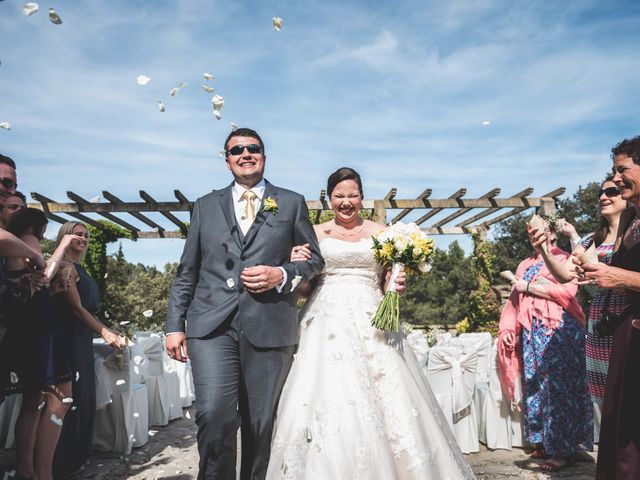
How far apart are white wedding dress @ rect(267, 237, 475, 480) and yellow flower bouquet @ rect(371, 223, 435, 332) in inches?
8.1

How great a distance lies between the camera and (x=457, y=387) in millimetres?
5668

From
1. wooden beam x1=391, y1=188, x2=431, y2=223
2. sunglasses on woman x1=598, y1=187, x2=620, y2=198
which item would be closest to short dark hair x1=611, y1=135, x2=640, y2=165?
sunglasses on woman x1=598, y1=187, x2=620, y2=198

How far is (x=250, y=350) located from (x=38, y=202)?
37.3 feet

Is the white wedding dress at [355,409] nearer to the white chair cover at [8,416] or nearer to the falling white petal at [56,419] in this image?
the falling white petal at [56,419]

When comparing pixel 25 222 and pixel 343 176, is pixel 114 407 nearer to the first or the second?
pixel 25 222

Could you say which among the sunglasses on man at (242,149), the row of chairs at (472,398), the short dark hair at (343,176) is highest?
the sunglasses on man at (242,149)

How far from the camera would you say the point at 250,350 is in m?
3.18

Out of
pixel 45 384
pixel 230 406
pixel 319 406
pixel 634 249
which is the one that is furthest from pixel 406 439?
pixel 45 384

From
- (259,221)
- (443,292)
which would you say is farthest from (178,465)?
(443,292)

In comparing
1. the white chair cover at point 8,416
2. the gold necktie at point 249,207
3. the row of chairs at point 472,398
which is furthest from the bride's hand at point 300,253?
the white chair cover at point 8,416

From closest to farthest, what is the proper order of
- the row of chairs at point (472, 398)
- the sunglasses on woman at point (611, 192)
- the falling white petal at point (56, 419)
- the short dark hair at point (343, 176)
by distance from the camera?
1. the falling white petal at point (56, 419)
2. the sunglasses on woman at point (611, 192)
3. the short dark hair at point (343, 176)
4. the row of chairs at point (472, 398)

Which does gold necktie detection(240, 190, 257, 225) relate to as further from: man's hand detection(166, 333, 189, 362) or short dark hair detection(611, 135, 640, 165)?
short dark hair detection(611, 135, 640, 165)

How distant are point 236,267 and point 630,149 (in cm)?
236

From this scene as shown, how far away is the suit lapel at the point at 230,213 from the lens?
335 centimetres
